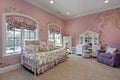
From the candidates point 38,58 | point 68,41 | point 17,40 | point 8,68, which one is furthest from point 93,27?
point 8,68

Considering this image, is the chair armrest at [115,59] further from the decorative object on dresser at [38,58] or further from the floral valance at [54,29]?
the floral valance at [54,29]

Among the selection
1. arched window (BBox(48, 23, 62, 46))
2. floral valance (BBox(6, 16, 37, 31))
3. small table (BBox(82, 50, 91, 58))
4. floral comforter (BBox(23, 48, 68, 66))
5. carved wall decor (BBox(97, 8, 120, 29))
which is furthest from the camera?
arched window (BBox(48, 23, 62, 46))

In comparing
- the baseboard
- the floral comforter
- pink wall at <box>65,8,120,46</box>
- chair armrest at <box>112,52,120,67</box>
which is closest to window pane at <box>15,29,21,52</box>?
the floral comforter

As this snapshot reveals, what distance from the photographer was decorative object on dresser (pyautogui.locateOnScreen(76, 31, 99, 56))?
18.6ft

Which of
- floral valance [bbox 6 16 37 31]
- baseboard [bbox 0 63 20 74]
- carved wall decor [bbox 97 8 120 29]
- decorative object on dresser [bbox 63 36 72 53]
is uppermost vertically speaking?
carved wall decor [bbox 97 8 120 29]

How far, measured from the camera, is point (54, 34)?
6352mm

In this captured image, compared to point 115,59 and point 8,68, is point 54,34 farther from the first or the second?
point 115,59

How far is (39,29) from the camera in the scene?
16.3 ft

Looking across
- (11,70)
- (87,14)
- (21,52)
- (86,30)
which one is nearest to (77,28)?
(86,30)

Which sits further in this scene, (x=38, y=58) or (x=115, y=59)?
(x=115, y=59)

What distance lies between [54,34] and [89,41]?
91.5 inches

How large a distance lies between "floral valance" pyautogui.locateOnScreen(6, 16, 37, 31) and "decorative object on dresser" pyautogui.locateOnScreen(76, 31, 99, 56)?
3.19m

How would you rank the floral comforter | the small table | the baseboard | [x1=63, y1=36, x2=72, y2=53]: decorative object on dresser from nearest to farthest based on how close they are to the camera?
the floral comforter < the baseboard < the small table < [x1=63, y1=36, x2=72, y2=53]: decorative object on dresser

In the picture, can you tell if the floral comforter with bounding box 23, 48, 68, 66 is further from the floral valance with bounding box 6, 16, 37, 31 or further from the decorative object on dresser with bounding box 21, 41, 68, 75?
the floral valance with bounding box 6, 16, 37, 31
